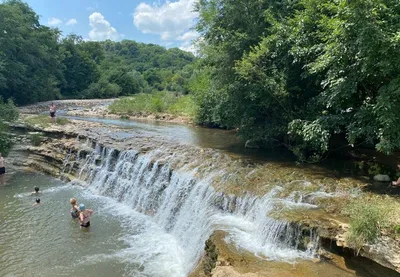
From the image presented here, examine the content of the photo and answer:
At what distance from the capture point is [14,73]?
28.6m

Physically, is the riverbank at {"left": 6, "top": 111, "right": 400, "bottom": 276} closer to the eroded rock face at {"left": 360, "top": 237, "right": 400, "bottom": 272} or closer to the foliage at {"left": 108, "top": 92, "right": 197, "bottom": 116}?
the eroded rock face at {"left": 360, "top": 237, "right": 400, "bottom": 272}

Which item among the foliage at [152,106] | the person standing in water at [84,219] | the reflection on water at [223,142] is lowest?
the person standing in water at [84,219]

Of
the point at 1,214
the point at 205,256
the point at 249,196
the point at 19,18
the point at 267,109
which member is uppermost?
the point at 19,18

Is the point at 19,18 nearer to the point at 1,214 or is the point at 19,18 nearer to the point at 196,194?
the point at 1,214

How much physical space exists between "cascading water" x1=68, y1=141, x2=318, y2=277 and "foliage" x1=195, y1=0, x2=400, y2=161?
2.80 metres

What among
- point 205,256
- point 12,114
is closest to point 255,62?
point 205,256

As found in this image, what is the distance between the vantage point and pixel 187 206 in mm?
9258

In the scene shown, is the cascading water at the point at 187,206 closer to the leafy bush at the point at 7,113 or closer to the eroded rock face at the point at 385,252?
the eroded rock face at the point at 385,252

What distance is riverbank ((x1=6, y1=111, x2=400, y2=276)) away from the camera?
605cm

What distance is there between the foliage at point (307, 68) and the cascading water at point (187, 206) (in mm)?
2803

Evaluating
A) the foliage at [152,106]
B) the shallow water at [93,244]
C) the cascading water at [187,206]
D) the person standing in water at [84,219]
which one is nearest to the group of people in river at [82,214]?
the person standing in water at [84,219]

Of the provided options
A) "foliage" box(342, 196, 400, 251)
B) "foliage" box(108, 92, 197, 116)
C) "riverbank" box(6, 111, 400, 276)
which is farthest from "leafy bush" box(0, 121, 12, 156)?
"foliage" box(342, 196, 400, 251)

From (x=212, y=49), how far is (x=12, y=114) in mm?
11843

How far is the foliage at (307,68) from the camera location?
7.02 meters
